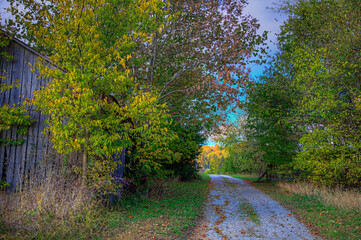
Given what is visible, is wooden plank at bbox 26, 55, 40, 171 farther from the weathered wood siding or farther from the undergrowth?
the undergrowth

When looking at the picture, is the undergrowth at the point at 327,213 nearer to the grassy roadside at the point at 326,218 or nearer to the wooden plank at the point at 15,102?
the grassy roadside at the point at 326,218

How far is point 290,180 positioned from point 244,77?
1035 cm

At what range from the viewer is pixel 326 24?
12.9 meters

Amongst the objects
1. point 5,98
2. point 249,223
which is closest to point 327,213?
point 249,223

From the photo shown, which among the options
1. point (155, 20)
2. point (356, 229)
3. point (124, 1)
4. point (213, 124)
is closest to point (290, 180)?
point (213, 124)

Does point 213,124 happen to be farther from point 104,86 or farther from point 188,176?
point 188,176

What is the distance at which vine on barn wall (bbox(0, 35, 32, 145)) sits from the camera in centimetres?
770

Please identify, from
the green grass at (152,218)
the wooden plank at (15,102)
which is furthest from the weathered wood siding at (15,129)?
the green grass at (152,218)

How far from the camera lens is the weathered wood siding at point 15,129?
8156mm

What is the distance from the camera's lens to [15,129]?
8.33 meters

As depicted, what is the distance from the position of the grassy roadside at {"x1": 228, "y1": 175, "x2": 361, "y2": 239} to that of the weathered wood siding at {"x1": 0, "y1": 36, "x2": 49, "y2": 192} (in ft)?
28.1

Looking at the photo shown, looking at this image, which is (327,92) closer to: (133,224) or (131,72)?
(131,72)

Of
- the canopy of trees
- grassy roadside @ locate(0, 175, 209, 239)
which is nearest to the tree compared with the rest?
the canopy of trees

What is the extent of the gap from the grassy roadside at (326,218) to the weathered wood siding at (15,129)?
8.57m
